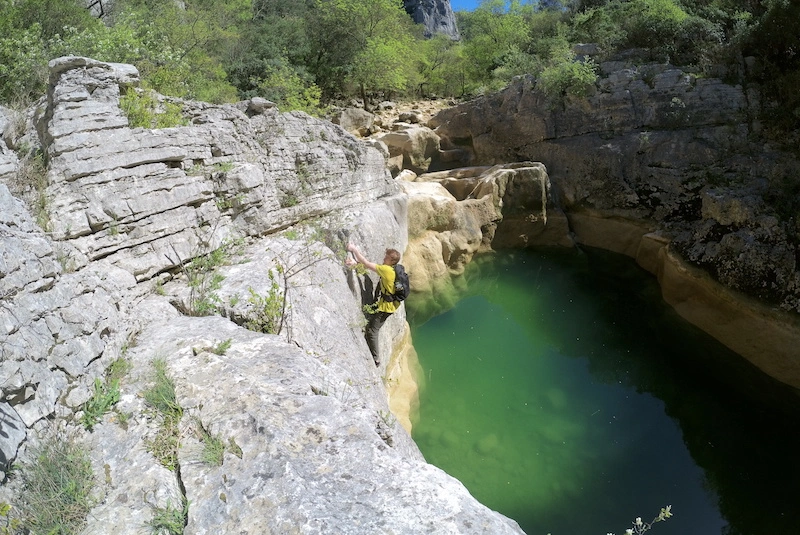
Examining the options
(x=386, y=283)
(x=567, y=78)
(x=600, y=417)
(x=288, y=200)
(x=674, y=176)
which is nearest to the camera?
(x=386, y=283)

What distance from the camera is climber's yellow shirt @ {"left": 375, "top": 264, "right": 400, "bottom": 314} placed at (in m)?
6.22

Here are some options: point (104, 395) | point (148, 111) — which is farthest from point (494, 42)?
point (104, 395)

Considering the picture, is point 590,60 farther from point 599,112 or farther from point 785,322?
point 785,322

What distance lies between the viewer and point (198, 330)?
148 inches

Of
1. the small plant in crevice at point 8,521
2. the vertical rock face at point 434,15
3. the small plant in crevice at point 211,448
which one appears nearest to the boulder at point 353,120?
the small plant in crevice at point 211,448

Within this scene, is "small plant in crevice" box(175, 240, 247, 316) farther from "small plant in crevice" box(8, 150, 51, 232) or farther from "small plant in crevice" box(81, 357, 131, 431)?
"small plant in crevice" box(8, 150, 51, 232)

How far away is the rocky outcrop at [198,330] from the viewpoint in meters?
2.43

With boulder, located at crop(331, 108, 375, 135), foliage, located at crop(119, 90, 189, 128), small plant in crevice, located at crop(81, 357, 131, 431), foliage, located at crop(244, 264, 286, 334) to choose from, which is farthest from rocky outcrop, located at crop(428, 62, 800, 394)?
small plant in crevice, located at crop(81, 357, 131, 431)

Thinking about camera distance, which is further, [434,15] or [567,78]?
[434,15]

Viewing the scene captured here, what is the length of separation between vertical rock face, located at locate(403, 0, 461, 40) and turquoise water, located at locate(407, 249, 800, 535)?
115 ft

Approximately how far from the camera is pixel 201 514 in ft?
7.72

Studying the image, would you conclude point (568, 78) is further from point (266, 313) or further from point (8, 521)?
point (8, 521)

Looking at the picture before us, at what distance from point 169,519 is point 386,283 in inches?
166

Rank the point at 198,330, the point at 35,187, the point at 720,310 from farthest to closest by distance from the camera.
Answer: the point at 720,310 < the point at 35,187 < the point at 198,330
